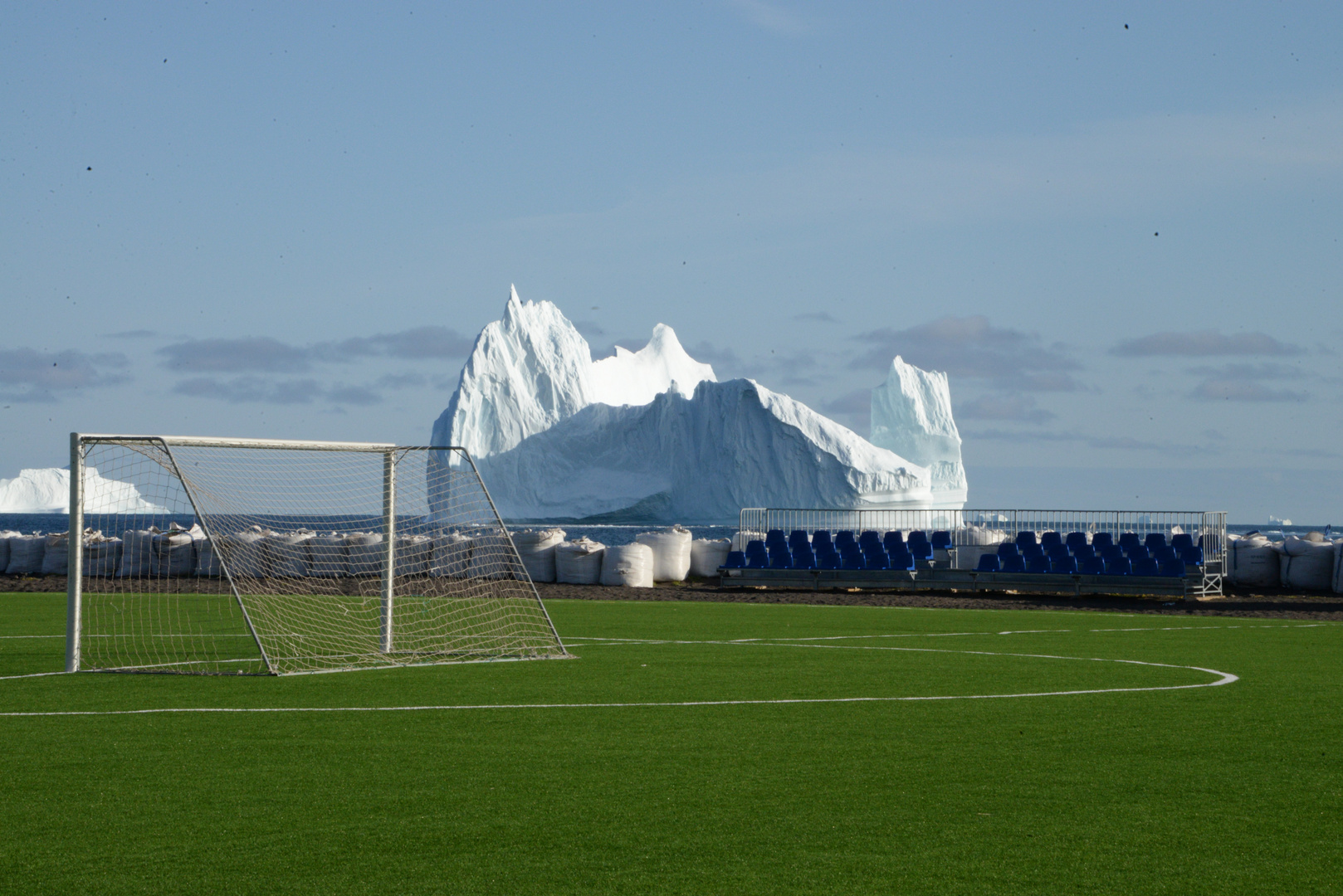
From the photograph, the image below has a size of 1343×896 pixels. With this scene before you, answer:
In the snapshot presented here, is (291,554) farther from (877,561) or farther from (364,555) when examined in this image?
(877,561)

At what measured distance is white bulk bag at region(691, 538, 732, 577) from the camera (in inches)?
1010

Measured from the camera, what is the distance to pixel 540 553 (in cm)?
2495

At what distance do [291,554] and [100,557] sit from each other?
3.69 m

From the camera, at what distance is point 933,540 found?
24484 millimetres

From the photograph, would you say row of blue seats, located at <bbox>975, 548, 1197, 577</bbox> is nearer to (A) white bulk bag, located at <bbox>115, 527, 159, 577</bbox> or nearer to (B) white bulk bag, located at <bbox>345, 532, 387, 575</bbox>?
(B) white bulk bag, located at <bbox>345, 532, 387, 575</bbox>

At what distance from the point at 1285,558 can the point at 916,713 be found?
18.5 metres

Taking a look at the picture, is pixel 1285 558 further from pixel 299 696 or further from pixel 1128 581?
pixel 299 696

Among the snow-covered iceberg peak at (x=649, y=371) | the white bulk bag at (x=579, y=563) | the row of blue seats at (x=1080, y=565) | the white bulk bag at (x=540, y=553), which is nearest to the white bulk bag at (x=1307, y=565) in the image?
the row of blue seats at (x=1080, y=565)

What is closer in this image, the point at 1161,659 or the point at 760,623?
the point at 1161,659

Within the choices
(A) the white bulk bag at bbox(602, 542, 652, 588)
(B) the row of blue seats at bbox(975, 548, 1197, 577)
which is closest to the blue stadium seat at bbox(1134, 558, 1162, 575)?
(B) the row of blue seats at bbox(975, 548, 1197, 577)

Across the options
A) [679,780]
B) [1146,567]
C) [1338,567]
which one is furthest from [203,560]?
[679,780]

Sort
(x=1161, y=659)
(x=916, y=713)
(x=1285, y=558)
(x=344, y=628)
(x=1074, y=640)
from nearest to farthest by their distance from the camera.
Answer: (x=916, y=713)
(x=1161, y=659)
(x=1074, y=640)
(x=344, y=628)
(x=1285, y=558)

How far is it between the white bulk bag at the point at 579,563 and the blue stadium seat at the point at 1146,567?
29.3ft

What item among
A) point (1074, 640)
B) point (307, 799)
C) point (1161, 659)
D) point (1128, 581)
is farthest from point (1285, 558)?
point (307, 799)
